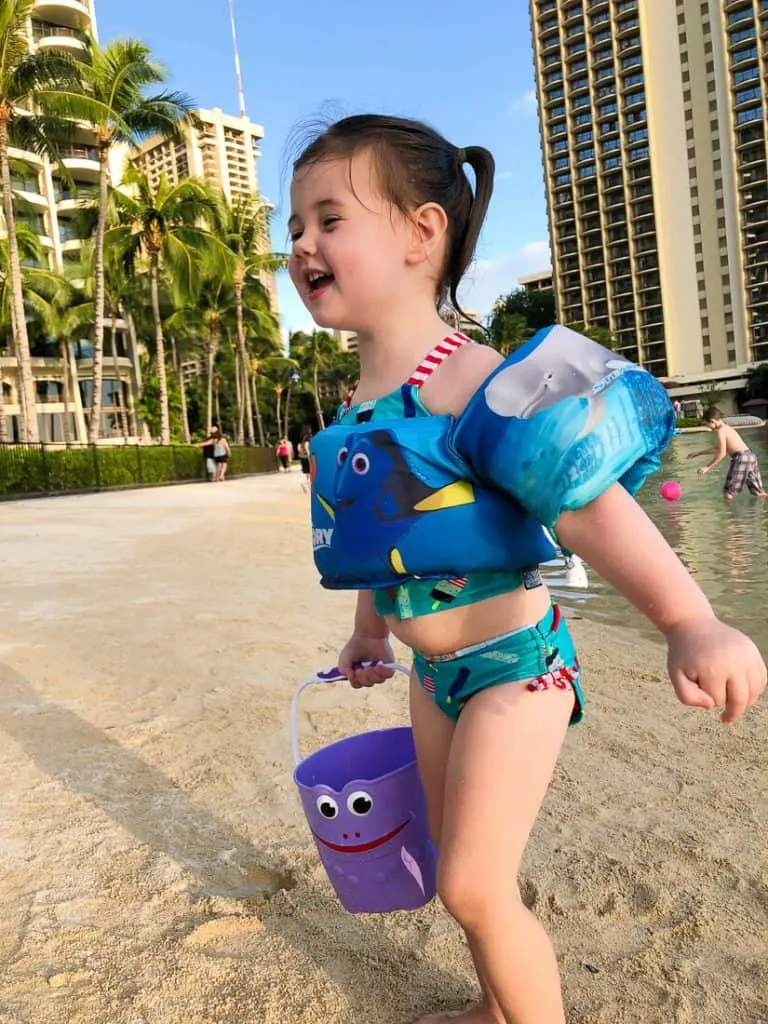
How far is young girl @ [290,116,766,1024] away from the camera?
4.43ft

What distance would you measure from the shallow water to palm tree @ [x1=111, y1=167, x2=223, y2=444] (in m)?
22.6

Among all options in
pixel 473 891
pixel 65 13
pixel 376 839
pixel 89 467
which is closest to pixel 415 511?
pixel 473 891

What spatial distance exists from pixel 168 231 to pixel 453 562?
33666mm

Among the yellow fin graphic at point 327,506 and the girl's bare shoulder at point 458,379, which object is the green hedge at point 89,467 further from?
the girl's bare shoulder at point 458,379

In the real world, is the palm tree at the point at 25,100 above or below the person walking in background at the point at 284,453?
above

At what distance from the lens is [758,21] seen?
88000 mm

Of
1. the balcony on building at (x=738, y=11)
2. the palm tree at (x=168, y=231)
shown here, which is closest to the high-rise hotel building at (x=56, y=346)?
the palm tree at (x=168, y=231)

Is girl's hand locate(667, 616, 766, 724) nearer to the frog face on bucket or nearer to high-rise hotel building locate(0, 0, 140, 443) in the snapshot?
the frog face on bucket

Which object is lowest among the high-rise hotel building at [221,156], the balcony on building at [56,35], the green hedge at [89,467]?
the green hedge at [89,467]

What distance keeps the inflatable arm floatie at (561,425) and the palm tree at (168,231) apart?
31081 millimetres

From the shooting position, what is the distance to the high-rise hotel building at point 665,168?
90125mm

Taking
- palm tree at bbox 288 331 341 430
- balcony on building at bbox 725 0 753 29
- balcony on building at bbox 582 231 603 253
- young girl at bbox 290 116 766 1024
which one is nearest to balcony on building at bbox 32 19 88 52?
palm tree at bbox 288 331 341 430

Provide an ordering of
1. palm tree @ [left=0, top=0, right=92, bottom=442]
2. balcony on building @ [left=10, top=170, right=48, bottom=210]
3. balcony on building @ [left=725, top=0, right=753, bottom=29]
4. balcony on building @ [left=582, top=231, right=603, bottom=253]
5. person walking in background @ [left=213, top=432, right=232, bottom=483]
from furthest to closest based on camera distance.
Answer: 1. balcony on building @ [left=582, top=231, right=603, bottom=253]
2. balcony on building @ [left=725, top=0, right=753, bottom=29]
3. balcony on building @ [left=10, top=170, right=48, bottom=210]
4. person walking in background @ [left=213, top=432, right=232, bottom=483]
5. palm tree @ [left=0, top=0, right=92, bottom=442]

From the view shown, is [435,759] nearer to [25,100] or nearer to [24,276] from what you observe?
[25,100]
